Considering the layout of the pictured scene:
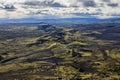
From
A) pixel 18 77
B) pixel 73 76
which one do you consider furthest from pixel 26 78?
pixel 73 76

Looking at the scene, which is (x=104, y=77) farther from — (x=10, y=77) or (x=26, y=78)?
(x=10, y=77)

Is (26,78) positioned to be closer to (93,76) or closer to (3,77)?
(3,77)

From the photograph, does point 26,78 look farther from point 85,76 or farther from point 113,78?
point 113,78

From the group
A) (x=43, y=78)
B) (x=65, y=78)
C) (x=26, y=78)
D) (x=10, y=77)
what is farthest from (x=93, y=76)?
(x=10, y=77)

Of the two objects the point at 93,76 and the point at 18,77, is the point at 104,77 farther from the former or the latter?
the point at 18,77

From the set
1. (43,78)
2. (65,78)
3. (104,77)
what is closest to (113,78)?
(104,77)

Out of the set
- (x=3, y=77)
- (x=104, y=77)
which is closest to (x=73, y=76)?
(x=104, y=77)
